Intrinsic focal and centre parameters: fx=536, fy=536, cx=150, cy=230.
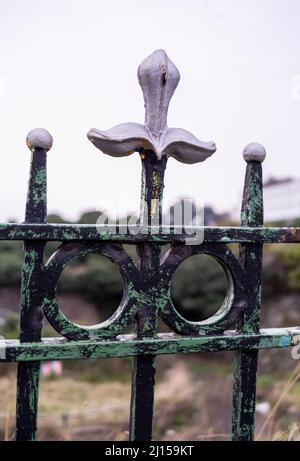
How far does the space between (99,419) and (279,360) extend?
12.8 ft

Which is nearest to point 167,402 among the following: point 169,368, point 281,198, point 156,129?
point 169,368

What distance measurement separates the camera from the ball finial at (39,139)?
1.09 metres

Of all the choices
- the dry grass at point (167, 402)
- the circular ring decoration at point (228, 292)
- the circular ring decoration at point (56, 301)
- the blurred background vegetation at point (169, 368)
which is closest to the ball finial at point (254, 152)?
the circular ring decoration at point (228, 292)

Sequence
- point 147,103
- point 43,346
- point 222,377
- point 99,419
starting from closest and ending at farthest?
point 43,346, point 147,103, point 99,419, point 222,377

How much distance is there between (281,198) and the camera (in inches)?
912

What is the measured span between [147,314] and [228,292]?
216 mm

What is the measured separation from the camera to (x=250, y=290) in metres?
1.27

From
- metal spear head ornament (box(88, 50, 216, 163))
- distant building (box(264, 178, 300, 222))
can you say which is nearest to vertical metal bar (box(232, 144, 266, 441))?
metal spear head ornament (box(88, 50, 216, 163))

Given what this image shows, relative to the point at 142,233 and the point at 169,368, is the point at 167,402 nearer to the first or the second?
the point at 169,368

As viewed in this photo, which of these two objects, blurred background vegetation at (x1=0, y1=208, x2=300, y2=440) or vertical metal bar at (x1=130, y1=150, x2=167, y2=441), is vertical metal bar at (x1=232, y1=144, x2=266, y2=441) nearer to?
vertical metal bar at (x1=130, y1=150, x2=167, y2=441)

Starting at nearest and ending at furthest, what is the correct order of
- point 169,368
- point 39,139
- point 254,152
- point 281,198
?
point 39,139 < point 254,152 < point 169,368 < point 281,198

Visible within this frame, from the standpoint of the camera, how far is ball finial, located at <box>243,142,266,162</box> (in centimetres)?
126
